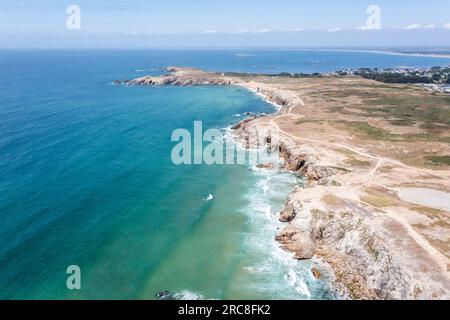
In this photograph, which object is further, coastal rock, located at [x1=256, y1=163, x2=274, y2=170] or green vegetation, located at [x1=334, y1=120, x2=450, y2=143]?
green vegetation, located at [x1=334, y1=120, x2=450, y2=143]

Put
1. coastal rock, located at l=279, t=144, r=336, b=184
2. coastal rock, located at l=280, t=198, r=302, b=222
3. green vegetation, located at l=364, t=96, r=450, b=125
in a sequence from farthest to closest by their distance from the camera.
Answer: green vegetation, located at l=364, t=96, r=450, b=125 < coastal rock, located at l=279, t=144, r=336, b=184 < coastal rock, located at l=280, t=198, r=302, b=222

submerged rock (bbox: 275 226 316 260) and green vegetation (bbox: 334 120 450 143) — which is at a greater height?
green vegetation (bbox: 334 120 450 143)

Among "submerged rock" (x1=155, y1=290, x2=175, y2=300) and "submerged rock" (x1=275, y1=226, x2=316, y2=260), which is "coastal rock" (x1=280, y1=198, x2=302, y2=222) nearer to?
"submerged rock" (x1=275, y1=226, x2=316, y2=260)

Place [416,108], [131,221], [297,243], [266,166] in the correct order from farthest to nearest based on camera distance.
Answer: [416,108]
[266,166]
[131,221]
[297,243]

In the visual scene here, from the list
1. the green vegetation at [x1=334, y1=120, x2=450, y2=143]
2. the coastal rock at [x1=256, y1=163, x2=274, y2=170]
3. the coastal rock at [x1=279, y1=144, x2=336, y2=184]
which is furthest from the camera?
the green vegetation at [x1=334, y1=120, x2=450, y2=143]

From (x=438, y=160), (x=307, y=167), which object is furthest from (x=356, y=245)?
(x=438, y=160)

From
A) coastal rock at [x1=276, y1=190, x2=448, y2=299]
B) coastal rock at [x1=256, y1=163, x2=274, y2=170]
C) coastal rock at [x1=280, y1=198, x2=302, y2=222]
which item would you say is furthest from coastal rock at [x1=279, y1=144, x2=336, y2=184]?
coastal rock at [x1=276, y1=190, x2=448, y2=299]

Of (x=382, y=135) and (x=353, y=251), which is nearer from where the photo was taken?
(x=353, y=251)

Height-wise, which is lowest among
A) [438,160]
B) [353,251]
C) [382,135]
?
[353,251]

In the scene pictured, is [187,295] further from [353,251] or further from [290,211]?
[290,211]

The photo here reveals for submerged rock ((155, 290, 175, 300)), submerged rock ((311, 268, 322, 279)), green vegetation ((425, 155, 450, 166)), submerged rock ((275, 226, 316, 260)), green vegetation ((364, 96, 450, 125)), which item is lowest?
submerged rock ((155, 290, 175, 300))

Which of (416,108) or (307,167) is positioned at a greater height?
(416,108)
